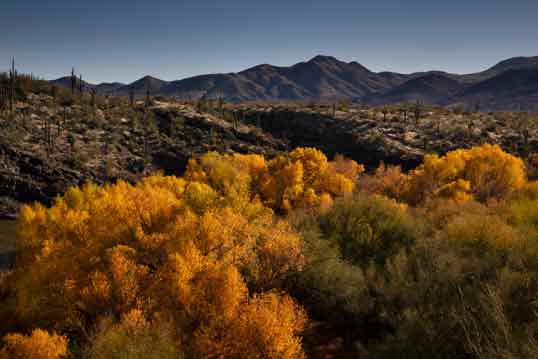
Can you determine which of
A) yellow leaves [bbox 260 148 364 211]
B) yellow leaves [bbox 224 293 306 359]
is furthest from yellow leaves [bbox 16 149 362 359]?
yellow leaves [bbox 260 148 364 211]

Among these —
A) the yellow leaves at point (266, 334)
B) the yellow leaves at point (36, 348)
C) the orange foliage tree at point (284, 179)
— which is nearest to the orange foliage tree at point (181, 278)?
the yellow leaves at point (266, 334)

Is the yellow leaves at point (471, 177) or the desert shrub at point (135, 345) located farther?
the yellow leaves at point (471, 177)

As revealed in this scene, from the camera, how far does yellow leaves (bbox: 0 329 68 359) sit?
2209 cm

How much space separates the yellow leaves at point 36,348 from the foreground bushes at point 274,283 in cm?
10

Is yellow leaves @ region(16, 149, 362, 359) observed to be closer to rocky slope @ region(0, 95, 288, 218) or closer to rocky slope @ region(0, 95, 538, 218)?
rocky slope @ region(0, 95, 288, 218)

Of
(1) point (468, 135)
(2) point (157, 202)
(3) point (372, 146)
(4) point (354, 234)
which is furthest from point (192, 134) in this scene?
(4) point (354, 234)

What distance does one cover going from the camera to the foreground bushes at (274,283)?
18.0 m

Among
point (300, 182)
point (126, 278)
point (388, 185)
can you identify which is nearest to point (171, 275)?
point (126, 278)

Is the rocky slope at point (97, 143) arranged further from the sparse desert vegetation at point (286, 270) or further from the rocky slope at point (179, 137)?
the sparse desert vegetation at point (286, 270)

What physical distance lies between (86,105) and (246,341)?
353ft

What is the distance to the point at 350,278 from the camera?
1073 inches

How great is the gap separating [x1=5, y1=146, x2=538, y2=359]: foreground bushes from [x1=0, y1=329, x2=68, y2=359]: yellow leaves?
104mm

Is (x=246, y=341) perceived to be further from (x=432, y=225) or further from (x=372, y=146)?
(x=372, y=146)

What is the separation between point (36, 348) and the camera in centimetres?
2241
